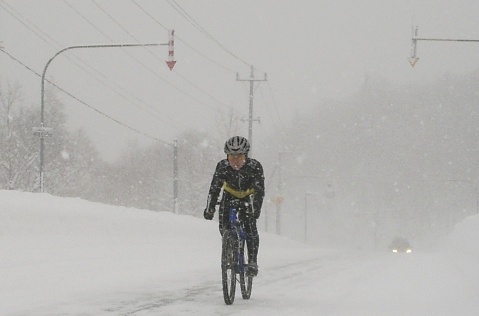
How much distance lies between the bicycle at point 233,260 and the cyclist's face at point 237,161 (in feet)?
1.63

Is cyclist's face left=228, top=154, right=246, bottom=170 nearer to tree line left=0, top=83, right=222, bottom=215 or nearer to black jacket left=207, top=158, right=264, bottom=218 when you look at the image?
black jacket left=207, top=158, right=264, bottom=218

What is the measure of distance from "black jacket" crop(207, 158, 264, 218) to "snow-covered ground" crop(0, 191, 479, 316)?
117cm

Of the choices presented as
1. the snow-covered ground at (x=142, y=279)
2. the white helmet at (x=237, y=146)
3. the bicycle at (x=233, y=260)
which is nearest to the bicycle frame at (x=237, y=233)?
the bicycle at (x=233, y=260)

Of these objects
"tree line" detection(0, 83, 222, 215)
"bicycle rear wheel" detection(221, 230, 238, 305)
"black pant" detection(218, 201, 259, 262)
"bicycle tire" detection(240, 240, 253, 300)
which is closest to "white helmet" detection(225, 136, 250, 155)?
"black pant" detection(218, 201, 259, 262)

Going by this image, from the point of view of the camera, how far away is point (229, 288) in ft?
25.5

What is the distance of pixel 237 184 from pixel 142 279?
109 inches

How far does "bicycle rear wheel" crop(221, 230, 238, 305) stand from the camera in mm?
7676

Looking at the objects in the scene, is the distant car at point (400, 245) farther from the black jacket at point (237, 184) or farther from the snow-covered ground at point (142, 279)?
the black jacket at point (237, 184)

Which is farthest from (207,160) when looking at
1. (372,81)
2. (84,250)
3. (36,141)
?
(372,81)

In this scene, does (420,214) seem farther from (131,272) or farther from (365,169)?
(131,272)

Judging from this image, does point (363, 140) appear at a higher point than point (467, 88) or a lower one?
lower

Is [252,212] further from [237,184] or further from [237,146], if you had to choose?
[237,146]

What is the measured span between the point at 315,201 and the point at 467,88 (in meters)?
40.7

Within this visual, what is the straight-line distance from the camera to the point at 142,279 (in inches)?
399
